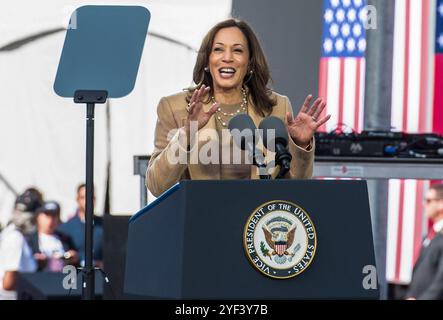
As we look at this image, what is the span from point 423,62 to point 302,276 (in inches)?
215

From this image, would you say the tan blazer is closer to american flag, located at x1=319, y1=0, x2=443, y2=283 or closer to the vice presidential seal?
the vice presidential seal

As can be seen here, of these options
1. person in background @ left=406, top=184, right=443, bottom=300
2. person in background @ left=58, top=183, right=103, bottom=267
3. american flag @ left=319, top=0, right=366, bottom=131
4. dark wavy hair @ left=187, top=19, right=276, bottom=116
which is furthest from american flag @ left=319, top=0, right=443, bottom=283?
dark wavy hair @ left=187, top=19, right=276, bottom=116

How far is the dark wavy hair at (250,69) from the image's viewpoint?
3.78 metres

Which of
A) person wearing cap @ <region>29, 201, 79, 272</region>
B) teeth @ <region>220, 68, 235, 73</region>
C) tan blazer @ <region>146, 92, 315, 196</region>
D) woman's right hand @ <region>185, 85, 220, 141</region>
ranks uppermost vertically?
teeth @ <region>220, 68, 235, 73</region>

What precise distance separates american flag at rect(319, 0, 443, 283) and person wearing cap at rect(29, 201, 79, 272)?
2.04m

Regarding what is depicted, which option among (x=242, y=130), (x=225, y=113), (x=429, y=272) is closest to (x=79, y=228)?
(x=429, y=272)

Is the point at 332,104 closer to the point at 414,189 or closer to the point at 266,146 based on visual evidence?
the point at 414,189

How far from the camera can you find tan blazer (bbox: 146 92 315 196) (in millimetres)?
3416

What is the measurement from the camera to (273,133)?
3.16m

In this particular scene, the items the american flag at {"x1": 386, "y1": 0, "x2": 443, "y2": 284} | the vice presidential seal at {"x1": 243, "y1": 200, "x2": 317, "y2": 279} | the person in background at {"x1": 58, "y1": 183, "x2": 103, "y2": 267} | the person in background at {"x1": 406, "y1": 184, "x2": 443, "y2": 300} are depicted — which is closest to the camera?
the vice presidential seal at {"x1": 243, "y1": 200, "x2": 317, "y2": 279}

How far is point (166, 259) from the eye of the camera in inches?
117

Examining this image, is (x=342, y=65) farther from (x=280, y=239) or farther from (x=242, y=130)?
(x=280, y=239)

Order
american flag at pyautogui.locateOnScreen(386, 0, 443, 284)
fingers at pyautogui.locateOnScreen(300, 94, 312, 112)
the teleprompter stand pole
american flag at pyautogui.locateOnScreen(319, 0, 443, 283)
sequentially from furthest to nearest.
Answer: american flag at pyautogui.locateOnScreen(386, 0, 443, 284), american flag at pyautogui.locateOnScreen(319, 0, 443, 283), the teleprompter stand pole, fingers at pyautogui.locateOnScreen(300, 94, 312, 112)

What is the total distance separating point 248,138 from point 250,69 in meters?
0.72
